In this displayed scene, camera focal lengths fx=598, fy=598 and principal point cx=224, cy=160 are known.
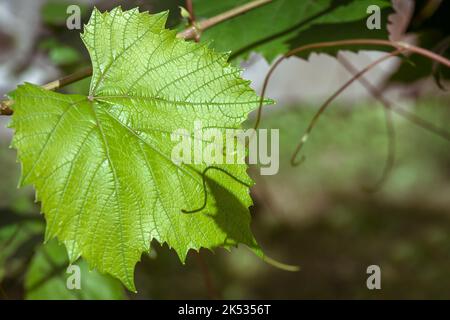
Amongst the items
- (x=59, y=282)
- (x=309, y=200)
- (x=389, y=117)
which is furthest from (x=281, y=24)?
(x=309, y=200)

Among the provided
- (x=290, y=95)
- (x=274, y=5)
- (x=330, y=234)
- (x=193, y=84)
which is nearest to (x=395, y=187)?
(x=330, y=234)

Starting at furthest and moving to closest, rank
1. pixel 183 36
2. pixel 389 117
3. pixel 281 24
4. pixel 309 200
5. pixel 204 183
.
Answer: pixel 309 200, pixel 389 117, pixel 281 24, pixel 183 36, pixel 204 183

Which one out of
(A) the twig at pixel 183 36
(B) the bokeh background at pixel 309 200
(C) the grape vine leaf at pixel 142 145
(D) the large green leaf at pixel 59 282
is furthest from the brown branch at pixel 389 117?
(D) the large green leaf at pixel 59 282

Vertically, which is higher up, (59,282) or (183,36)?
(183,36)

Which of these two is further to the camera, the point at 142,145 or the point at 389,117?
the point at 389,117

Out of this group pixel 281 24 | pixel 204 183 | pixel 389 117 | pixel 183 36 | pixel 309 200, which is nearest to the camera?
pixel 204 183

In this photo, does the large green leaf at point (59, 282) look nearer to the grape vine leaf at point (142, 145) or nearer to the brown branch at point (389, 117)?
the grape vine leaf at point (142, 145)

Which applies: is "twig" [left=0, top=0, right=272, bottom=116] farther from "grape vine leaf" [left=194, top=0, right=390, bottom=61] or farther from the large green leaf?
the large green leaf

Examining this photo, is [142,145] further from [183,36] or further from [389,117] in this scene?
[389,117]
